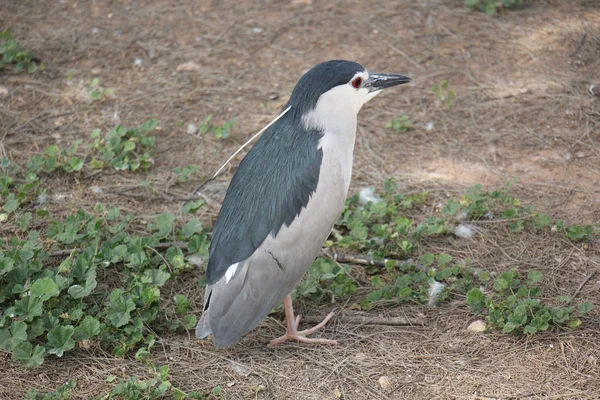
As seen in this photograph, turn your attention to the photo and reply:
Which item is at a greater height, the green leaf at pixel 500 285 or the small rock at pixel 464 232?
the green leaf at pixel 500 285

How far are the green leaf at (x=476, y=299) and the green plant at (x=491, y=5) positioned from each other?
11.2ft

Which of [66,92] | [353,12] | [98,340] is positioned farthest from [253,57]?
[98,340]

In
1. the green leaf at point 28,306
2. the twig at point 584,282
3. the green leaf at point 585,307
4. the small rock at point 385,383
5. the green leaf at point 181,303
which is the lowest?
the twig at point 584,282

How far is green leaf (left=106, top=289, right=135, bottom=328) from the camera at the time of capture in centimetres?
356

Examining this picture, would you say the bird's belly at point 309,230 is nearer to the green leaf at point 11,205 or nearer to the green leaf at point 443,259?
the green leaf at point 443,259

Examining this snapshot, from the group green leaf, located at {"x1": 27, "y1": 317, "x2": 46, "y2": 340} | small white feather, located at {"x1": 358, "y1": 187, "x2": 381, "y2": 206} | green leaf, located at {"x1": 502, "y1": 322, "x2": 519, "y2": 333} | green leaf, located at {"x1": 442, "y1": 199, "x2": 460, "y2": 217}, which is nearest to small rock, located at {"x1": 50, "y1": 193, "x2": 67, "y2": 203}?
green leaf, located at {"x1": 27, "y1": 317, "x2": 46, "y2": 340}

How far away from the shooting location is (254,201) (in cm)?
364

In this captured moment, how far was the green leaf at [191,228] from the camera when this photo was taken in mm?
4328

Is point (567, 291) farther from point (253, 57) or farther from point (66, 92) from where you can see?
point (66, 92)

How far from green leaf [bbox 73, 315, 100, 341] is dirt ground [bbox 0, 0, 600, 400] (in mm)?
110

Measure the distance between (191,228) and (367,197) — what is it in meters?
1.16

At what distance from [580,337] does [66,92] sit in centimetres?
415

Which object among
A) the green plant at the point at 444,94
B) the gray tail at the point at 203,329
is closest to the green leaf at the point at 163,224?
the gray tail at the point at 203,329

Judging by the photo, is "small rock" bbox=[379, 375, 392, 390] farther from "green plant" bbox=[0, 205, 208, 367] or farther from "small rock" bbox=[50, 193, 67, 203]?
"small rock" bbox=[50, 193, 67, 203]
